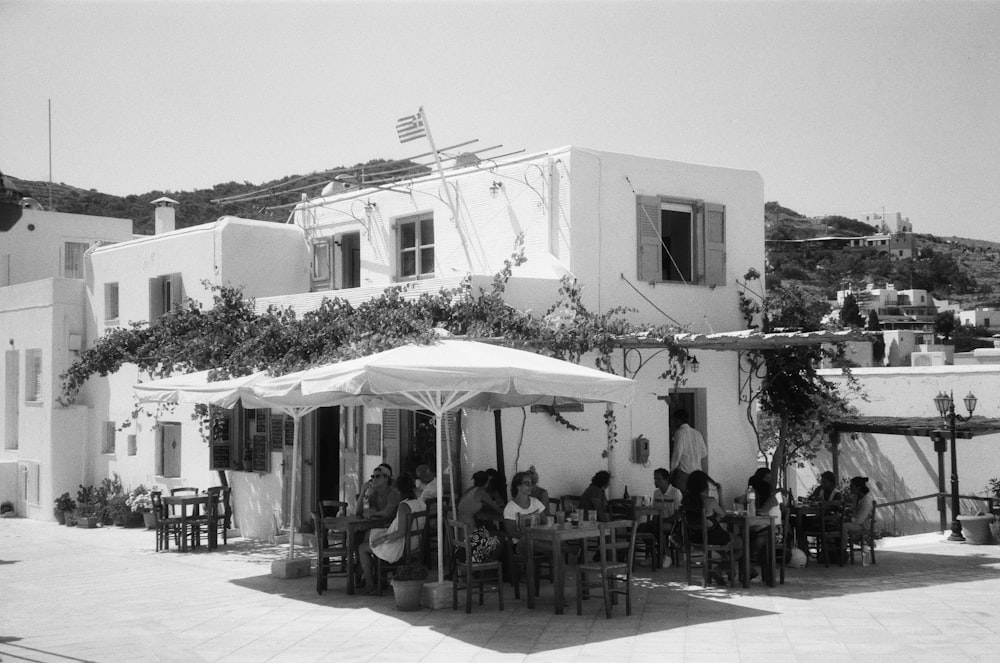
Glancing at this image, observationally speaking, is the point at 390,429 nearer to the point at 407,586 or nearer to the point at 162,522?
the point at 162,522

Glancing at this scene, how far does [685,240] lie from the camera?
52.4ft

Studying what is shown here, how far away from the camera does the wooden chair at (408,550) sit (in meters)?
11.3

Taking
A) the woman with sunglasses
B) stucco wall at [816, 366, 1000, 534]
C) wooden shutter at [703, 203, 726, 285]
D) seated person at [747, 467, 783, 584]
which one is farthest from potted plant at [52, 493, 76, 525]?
stucco wall at [816, 366, 1000, 534]

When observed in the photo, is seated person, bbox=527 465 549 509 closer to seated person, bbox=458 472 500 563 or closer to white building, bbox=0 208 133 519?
seated person, bbox=458 472 500 563

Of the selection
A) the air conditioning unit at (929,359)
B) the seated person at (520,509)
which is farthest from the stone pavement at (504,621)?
the air conditioning unit at (929,359)

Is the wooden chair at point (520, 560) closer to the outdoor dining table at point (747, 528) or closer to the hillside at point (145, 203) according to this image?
the outdoor dining table at point (747, 528)

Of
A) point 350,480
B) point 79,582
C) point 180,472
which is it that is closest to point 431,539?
point 350,480

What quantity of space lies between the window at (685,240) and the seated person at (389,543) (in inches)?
228

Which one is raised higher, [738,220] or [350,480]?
[738,220]

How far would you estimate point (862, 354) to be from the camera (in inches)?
1309

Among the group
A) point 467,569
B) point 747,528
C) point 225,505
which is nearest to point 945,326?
point 225,505

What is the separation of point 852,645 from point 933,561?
623 cm

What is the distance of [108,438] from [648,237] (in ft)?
42.7

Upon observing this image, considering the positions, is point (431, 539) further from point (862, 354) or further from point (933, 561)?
point (862, 354)
